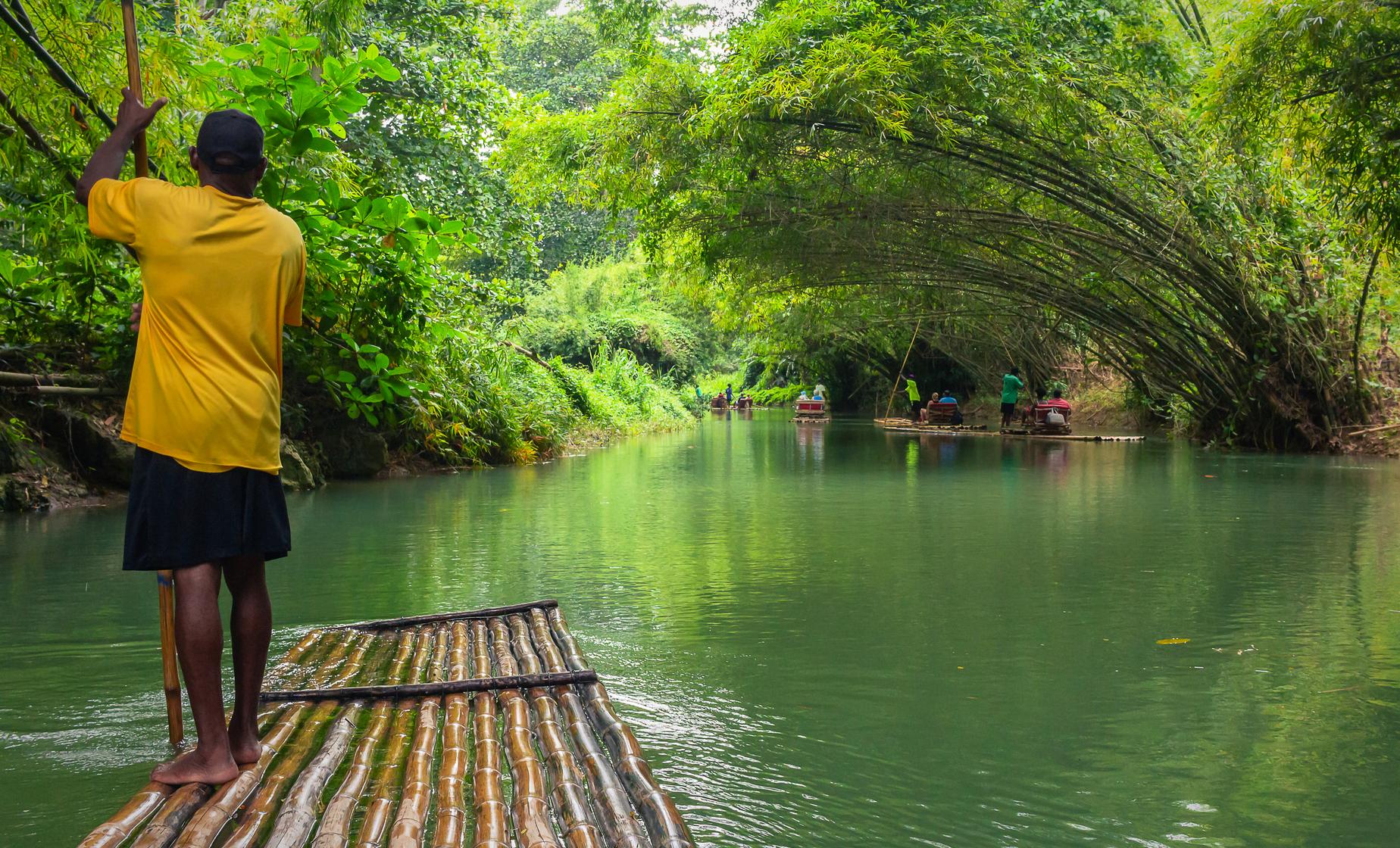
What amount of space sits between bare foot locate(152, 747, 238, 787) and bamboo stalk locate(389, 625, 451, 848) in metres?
0.39

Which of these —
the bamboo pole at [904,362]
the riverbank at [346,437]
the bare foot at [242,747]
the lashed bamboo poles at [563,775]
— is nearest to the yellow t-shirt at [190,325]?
the bare foot at [242,747]

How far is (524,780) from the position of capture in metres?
2.67

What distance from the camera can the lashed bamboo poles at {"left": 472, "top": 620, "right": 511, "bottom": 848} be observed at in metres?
2.37

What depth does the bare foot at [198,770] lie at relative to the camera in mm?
2600

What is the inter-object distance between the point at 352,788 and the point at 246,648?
455 mm

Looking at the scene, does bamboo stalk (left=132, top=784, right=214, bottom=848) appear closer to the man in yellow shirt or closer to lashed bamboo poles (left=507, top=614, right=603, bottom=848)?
the man in yellow shirt

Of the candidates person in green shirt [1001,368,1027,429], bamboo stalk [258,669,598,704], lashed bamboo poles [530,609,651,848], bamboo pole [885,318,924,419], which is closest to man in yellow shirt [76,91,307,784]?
bamboo stalk [258,669,598,704]

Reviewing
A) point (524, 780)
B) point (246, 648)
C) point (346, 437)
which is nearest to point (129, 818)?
point (246, 648)

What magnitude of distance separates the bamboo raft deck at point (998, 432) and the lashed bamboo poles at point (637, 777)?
54.8 ft

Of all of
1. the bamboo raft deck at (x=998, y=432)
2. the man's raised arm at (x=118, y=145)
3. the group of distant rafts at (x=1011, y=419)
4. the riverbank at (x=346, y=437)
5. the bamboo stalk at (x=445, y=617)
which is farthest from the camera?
the group of distant rafts at (x=1011, y=419)

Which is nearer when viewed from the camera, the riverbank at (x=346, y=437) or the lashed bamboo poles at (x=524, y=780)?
the lashed bamboo poles at (x=524, y=780)

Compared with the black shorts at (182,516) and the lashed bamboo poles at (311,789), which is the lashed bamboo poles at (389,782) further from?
the black shorts at (182,516)

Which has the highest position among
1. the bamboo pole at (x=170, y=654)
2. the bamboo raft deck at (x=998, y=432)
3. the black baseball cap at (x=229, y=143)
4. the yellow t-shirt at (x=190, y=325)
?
the black baseball cap at (x=229, y=143)

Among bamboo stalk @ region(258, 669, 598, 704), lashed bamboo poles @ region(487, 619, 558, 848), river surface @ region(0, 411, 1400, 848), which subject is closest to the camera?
lashed bamboo poles @ region(487, 619, 558, 848)
